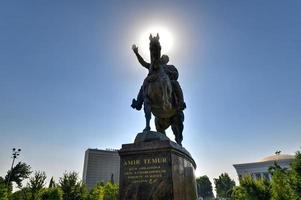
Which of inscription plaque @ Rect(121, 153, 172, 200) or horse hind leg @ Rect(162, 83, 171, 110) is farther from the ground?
horse hind leg @ Rect(162, 83, 171, 110)

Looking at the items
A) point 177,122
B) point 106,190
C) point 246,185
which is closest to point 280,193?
point 246,185

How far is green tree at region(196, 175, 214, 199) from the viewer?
325 ft

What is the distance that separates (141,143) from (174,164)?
1.04 meters

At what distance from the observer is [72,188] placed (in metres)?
34.6

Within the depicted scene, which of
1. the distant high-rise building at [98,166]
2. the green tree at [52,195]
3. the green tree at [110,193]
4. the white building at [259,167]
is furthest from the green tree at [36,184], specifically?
the distant high-rise building at [98,166]

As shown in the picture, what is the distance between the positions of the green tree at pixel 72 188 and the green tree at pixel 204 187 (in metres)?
74.1

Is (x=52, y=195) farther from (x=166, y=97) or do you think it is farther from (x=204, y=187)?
(x=204, y=187)

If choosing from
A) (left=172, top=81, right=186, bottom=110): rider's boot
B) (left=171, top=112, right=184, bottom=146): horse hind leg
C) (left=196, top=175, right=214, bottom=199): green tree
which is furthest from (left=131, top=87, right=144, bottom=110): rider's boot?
(left=196, top=175, right=214, bottom=199): green tree

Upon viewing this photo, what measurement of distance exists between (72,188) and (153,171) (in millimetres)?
32408

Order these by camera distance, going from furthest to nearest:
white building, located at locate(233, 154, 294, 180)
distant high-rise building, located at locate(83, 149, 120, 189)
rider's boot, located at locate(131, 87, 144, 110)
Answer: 1. distant high-rise building, located at locate(83, 149, 120, 189)
2. white building, located at locate(233, 154, 294, 180)
3. rider's boot, located at locate(131, 87, 144, 110)

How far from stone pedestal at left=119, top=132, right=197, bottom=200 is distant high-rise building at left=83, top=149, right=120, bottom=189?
12096 cm

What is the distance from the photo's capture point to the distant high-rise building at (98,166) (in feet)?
396

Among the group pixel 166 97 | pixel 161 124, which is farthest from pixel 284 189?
pixel 166 97

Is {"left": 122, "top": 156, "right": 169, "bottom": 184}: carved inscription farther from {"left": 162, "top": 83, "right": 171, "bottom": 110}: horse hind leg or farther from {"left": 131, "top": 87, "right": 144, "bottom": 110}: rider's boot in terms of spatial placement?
{"left": 131, "top": 87, "right": 144, "bottom": 110}: rider's boot
